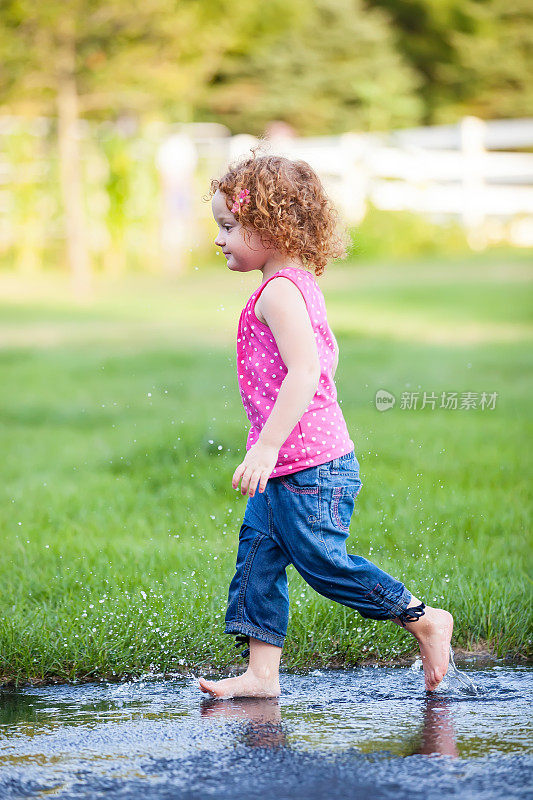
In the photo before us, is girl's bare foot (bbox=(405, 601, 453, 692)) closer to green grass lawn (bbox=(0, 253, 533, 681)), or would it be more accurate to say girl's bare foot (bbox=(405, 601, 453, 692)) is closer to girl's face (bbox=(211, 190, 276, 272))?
→ green grass lawn (bbox=(0, 253, 533, 681))

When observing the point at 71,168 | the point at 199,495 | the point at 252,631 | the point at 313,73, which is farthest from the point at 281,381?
the point at 313,73

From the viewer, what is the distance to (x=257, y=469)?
9.18 feet

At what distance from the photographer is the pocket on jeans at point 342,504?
2949 millimetres

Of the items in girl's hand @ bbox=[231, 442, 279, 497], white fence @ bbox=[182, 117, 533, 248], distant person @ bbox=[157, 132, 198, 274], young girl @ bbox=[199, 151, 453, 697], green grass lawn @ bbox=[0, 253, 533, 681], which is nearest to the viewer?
girl's hand @ bbox=[231, 442, 279, 497]

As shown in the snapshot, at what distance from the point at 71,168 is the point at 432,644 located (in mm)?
13138

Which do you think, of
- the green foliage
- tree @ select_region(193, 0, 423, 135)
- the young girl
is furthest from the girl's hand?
tree @ select_region(193, 0, 423, 135)

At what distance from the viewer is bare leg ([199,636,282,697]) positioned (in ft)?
9.93

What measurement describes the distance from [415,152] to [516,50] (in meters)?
16.0

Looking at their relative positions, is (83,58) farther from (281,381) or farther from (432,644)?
(432,644)

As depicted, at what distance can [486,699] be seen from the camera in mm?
2979

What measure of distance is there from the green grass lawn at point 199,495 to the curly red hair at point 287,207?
1099 millimetres

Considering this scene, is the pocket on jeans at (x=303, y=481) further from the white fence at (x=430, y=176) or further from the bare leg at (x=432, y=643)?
the white fence at (x=430, y=176)

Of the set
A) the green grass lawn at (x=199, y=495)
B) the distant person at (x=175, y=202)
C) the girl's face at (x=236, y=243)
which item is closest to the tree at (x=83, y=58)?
the distant person at (x=175, y=202)

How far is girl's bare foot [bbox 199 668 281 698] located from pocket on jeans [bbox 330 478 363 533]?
449mm
